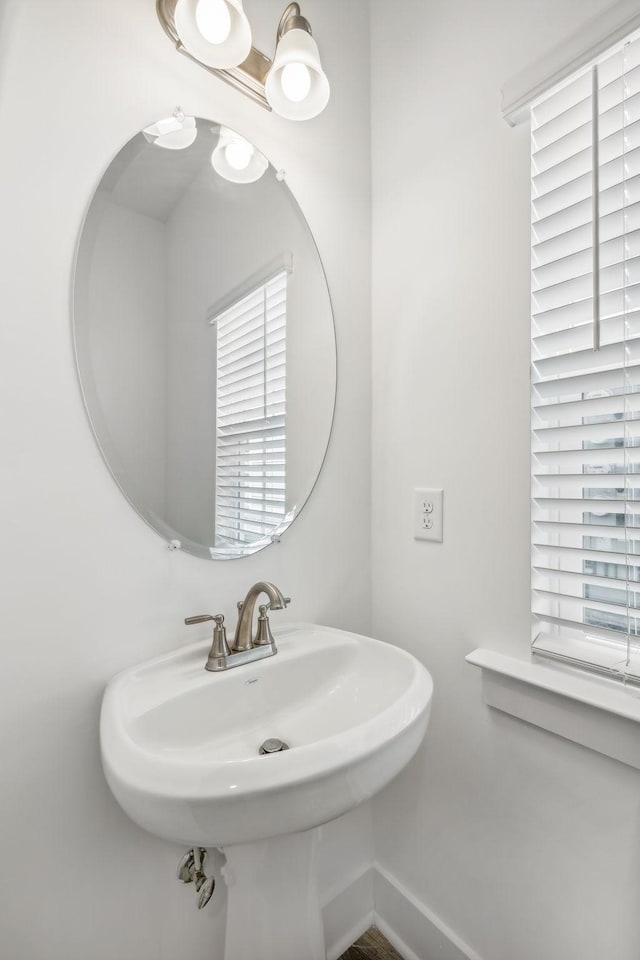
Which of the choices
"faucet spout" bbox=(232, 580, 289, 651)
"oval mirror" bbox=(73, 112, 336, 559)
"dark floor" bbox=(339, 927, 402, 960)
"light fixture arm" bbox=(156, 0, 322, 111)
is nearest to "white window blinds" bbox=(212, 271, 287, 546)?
"oval mirror" bbox=(73, 112, 336, 559)

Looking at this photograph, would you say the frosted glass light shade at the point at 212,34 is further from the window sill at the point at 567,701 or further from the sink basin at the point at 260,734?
the window sill at the point at 567,701

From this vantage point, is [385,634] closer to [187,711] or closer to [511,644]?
[511,644]

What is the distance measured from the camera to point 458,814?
1000 millimetres

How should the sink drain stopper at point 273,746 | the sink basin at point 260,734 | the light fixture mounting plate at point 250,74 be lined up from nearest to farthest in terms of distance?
A: the sink basin at point 260,734 < the sink drain stopper at point 273,746 < the light fixture mounting plate at point 250,74

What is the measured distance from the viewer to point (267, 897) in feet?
2.51

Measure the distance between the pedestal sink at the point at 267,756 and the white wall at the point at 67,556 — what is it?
0.11 m

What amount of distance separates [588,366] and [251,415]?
0.67 metres

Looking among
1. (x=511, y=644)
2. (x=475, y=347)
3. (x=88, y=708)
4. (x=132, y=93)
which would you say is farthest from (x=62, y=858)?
(x=132, y=93)

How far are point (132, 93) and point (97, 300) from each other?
15.2 inches

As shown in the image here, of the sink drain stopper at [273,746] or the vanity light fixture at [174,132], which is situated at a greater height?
the vanity light fixture at [174,132]

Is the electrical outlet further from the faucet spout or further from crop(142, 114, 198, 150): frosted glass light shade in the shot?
crop(142, 114, 198, 150): frosted glass light shade

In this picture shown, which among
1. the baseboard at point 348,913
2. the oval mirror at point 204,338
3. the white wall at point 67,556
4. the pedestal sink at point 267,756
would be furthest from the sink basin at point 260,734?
the baseboard at point 348,913

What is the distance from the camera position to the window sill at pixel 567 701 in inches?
28.3

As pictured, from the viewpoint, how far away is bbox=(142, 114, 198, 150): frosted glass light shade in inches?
32.7
